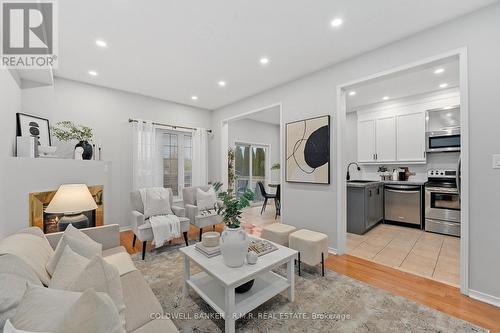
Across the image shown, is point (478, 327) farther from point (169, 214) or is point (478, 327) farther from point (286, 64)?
point (169, 214)

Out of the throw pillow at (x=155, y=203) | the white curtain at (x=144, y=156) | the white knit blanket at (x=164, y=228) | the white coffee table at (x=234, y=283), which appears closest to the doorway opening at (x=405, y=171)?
the white coffee table at (x=234, y=283)

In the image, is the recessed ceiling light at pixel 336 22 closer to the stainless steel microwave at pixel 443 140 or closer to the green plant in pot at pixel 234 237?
the green plant in pot at pixel 234 237

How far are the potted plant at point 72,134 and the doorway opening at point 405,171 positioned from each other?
3666 mm

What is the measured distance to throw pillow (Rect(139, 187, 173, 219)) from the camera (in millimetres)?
3242

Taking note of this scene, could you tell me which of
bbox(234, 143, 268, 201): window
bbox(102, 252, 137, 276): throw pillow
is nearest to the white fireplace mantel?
bbox(102, 252, 137, 276): throw pillow

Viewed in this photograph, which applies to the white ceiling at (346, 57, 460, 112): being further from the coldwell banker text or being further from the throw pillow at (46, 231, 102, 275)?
the coldwell banker text

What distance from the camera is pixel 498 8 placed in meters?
1.92

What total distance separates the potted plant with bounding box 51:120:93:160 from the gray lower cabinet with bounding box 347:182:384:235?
4403 mm

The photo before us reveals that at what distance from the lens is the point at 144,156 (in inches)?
167

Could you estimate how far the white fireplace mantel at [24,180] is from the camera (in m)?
2.16

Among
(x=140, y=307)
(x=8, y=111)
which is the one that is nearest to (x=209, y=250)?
(x=140, y=307)

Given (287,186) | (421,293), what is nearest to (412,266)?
(421,293)

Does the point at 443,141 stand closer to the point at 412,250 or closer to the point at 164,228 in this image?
the point at 412,250

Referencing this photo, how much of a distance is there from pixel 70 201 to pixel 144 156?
2.05 m
